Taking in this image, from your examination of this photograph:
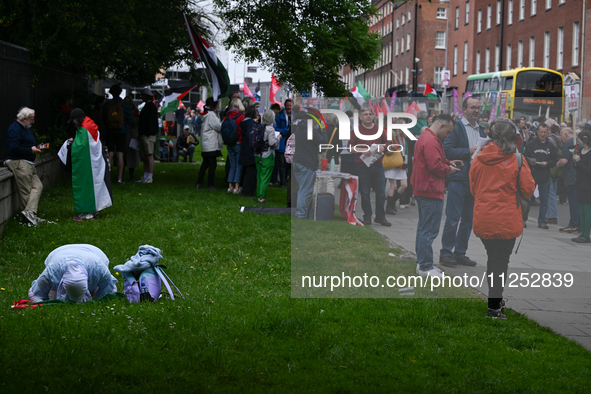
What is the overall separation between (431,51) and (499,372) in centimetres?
7413

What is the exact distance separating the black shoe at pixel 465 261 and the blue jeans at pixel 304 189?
4.75 ft

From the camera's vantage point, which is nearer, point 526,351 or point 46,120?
point 526,351

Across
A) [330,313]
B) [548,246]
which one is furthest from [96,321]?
[548,246]

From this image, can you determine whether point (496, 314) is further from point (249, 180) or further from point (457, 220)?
point (249, 180)

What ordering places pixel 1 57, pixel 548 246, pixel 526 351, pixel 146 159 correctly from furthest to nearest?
pixel 146 159 < pixel 1 57 < pixel 548 246 < pixel 526 351

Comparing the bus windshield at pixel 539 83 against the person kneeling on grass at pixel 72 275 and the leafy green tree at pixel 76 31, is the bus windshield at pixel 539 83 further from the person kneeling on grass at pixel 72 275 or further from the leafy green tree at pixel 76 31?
the person kneeling on grass at pixel 72 275

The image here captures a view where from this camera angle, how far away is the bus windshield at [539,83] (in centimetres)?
3105

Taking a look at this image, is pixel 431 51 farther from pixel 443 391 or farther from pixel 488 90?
pixel 443 391

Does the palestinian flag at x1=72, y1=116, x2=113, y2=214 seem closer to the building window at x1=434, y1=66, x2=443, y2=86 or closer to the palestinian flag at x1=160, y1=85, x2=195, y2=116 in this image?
the palestinian flag at x1=160, y1=85, x2=195, y2=116

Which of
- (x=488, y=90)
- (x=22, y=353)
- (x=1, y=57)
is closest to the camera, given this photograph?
(x=22, y=353)

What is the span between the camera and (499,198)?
646 cm

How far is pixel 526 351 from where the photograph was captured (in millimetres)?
5602

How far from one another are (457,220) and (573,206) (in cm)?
108

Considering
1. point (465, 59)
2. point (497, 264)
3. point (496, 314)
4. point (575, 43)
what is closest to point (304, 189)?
point (497, 264)
